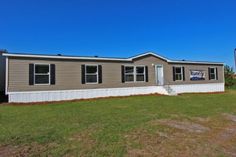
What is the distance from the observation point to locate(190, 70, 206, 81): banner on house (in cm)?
2048

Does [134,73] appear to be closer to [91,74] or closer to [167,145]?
[91,74]

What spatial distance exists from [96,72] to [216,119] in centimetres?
1013

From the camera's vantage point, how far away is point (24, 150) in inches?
165

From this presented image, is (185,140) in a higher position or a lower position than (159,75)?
lower

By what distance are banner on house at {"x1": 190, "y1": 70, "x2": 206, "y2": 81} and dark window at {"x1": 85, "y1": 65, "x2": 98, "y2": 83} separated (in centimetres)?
1068

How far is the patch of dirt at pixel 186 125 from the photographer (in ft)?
19.5

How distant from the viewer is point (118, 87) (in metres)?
16.4

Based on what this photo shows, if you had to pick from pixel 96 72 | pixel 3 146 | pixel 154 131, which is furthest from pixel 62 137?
pixel 96 72

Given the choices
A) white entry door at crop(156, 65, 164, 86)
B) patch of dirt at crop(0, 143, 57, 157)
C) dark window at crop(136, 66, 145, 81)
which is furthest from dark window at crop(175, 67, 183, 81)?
patch of dirt at crop(0, 143, 57, 157)

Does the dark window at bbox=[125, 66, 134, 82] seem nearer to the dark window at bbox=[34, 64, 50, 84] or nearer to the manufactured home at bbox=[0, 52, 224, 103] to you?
the manufactured home at bbox=[0, 52, 224, 103]

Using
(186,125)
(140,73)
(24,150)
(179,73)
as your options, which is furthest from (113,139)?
(179,73)

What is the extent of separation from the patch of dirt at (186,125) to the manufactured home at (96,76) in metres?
9.21

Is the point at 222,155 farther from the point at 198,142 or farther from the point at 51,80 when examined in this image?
the point at 51,80

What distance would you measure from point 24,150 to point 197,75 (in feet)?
64.7
